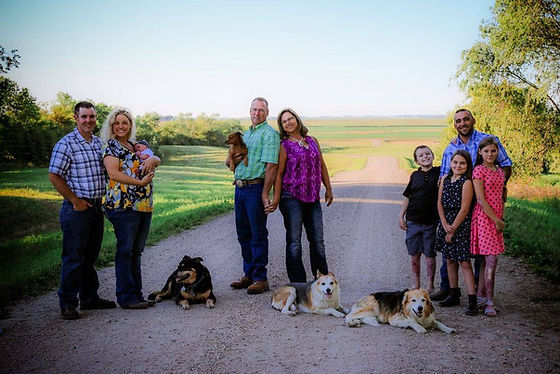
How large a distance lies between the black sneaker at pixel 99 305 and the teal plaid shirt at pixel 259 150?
2.22 metres

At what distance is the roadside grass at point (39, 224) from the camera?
6.64 m

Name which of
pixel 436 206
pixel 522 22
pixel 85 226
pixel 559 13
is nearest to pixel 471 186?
pixel 436 206

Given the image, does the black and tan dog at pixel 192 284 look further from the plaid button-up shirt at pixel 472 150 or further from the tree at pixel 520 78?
the tree at pixel 520 78

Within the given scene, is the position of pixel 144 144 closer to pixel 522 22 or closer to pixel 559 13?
pixel 522 22

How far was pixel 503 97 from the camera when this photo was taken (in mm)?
15531

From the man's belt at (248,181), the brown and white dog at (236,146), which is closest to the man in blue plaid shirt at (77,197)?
the brown and white dog at (236,146)

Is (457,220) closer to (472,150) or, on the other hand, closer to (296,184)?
(472,150)

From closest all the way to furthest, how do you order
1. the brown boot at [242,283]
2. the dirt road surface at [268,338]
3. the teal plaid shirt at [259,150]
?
the dirt road surface at [268,338]
the teal plaid shirt at [259,150]
the brown boot at [242,283]

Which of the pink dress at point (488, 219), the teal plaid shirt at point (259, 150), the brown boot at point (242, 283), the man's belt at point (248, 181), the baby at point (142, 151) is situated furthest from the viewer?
the brown boot at point (242, 283)

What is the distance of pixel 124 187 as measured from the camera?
524 centimetres

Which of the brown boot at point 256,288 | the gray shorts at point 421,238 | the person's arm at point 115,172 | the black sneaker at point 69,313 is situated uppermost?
the person's arm at point 115,172

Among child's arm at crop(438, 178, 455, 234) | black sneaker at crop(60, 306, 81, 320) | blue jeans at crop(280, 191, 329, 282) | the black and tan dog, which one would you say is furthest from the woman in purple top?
black sneaker at crop(60, 306, 81, 320)

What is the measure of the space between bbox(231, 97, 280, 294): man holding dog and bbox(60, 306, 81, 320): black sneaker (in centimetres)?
206

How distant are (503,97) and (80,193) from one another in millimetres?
14718
